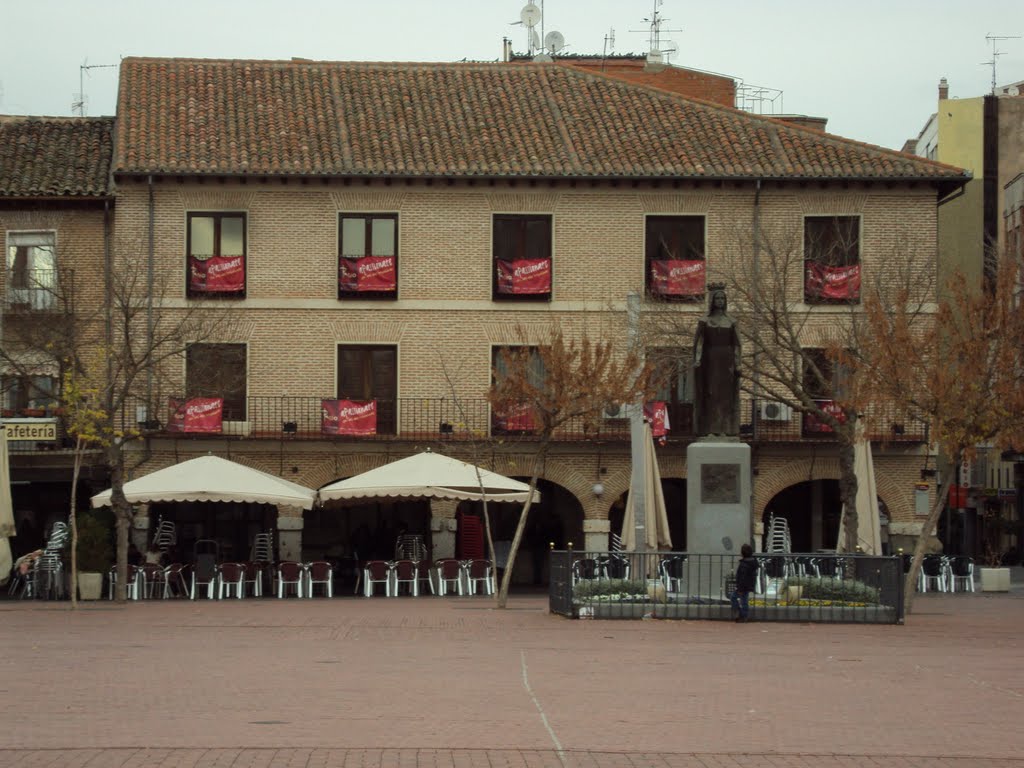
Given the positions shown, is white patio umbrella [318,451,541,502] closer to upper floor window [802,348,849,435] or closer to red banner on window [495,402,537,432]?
red banner on window [495,402,537,432]

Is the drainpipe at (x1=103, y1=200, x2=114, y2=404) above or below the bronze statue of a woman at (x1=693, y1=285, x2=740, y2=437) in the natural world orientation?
above

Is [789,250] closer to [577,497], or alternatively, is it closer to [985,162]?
[577,497]

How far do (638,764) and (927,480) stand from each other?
92.3 ft

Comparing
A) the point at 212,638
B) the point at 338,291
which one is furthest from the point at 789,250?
the point at 212,638

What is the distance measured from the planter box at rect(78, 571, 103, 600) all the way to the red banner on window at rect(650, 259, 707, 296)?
13623 mm

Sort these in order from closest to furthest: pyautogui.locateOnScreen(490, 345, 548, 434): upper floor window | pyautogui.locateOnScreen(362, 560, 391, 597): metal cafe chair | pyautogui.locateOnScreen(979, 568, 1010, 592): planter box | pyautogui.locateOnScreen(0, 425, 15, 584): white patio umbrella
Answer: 1. pyautogui.locateOnScreen(0, 425, 15, 584): white patio umbrella
2. pyautogui.locateOnScreen(362, 560, 391, 597): metal cafe chair
3. pyautogui.locateOnScreen(490, 345, 548, 434): upper floor window
4. pyautogui.locateOnScreen(979, 568, 1010, 592): planter box

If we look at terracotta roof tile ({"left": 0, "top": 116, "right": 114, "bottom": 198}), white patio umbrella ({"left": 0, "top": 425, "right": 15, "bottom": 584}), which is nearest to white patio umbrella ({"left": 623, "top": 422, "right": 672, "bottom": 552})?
white patio umbrella ({"left": 0, "top": 425, "right": 15, "bottom": 584})

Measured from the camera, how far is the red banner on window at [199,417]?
3612cm

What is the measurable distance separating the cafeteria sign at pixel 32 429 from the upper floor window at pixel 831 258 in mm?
16054

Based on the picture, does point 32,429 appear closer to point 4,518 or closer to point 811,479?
point 4,518

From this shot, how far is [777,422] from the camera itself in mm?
37781

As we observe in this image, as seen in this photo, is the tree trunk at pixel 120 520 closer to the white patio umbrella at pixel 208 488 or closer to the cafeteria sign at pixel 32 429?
the white patio umbrella at pixel 208 488

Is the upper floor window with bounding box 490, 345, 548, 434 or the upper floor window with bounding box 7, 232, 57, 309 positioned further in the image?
the upper floor window with bounding box 7, 232, 57, 309

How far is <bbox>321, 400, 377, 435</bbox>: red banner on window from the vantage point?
120 ft
